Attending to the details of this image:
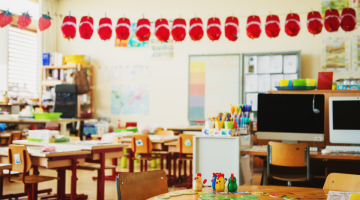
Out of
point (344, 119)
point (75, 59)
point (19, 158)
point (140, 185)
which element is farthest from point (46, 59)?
point (140, 185)

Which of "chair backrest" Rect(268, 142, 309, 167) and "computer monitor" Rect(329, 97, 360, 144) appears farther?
"computer monitor" Rect(329, 97, 360, 144)

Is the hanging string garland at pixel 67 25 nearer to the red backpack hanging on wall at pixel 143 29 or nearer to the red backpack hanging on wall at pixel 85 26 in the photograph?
the red backpack hanging on wall at pixel 85 26

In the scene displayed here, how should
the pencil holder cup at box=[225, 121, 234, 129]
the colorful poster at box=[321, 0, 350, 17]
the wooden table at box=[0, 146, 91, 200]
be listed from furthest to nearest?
the colorful poster at box=[321, 0, 350, 17], the pencil holder cup at box=[225, 121, 234, 129], the wooden table at box=[0, 146, 91, 200]

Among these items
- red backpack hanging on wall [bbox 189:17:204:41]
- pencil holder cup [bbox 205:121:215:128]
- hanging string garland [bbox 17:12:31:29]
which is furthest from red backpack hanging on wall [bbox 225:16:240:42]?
hanging string garland [bbox 17:12:31:29]

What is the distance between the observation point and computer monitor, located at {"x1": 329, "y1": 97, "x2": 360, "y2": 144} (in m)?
3.39

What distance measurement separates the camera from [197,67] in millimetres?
7512

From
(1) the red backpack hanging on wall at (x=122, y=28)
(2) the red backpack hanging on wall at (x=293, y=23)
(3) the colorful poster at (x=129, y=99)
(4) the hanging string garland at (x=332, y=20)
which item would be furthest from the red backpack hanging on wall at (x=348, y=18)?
(3) the colorful poster at (x=129, y=99)

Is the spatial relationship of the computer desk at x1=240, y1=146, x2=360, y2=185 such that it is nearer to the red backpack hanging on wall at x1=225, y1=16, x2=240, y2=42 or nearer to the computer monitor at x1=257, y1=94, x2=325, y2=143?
the computer monitor at x1=257, y1=94, x2=325, y2=143

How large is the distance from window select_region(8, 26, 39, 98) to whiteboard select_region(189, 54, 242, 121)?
356 cm

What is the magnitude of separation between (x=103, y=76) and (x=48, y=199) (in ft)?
14.4

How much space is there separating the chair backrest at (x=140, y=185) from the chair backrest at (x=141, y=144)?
3.13 meters

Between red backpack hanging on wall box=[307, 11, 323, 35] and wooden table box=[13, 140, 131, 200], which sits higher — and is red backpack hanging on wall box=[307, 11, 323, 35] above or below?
above

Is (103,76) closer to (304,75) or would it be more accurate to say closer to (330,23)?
(304,75)

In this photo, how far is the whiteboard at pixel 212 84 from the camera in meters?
7.26
